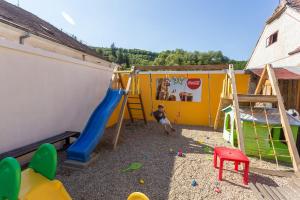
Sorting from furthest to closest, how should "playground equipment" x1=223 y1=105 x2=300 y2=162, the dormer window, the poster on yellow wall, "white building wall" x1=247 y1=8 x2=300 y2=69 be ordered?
the dormer window
"white building wall" x1=247 y1=8 x2=300 y2=69
the poster on yellow wall
"playground equipment" x1=223 y1=105 x2=300 y2=162

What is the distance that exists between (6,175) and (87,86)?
4.67m

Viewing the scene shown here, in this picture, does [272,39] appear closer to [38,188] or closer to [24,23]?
[24,23]

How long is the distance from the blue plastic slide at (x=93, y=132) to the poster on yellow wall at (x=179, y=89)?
364 cm

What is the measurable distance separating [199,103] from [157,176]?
5658mm

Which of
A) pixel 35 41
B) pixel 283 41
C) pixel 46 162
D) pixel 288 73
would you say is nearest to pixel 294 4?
pixel 283 41

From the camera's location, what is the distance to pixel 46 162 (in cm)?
278

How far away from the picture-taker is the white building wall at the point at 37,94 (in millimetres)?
3816

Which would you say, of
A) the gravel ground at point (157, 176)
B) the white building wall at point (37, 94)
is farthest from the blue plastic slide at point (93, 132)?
the white building wall at point (37, 94)

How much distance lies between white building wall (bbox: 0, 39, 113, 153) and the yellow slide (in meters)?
1.55

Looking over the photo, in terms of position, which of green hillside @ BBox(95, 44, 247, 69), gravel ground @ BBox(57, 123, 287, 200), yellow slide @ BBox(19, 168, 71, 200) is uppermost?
green hillside @ BBox(95, 44, 247, 69)

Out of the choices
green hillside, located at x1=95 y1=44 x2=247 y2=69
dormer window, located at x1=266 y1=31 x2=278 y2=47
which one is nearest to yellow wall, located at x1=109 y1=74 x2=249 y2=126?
dormer window, located at x1=266 y1=31 x2=278 y2=47

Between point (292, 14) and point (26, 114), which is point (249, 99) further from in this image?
point (292, 14)

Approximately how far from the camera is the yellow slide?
94.4 inches

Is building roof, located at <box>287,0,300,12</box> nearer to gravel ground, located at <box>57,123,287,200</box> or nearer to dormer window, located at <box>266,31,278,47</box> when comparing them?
dormer window, located at <box>266,31,278,47</box>
